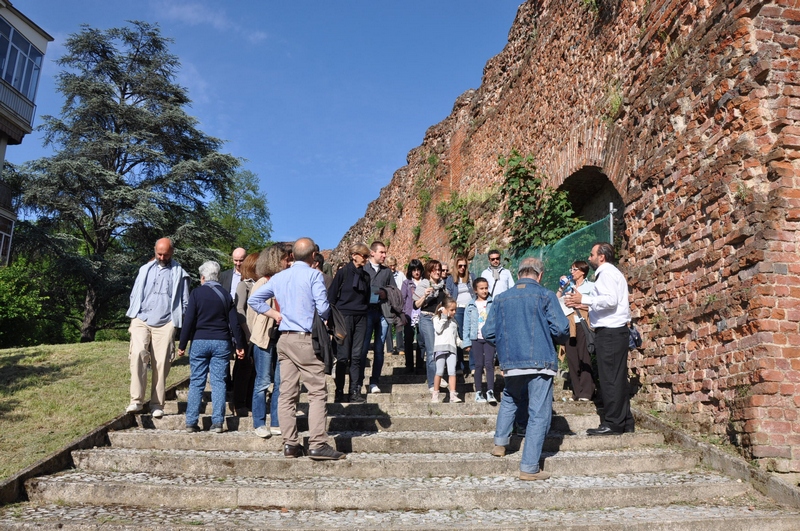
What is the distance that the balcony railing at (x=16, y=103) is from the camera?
70.0ft

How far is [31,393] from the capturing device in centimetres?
747

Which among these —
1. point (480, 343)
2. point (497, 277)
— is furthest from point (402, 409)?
point (497, 277)

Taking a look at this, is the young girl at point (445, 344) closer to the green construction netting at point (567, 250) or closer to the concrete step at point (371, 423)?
the concrete step at point (371, 423)

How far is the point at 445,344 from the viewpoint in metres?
7.62

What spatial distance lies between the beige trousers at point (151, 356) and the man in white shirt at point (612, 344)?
4.12 m

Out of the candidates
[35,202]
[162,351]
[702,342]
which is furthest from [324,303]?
[35,202]

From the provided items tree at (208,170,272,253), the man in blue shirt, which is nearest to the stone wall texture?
the man in blue shirt

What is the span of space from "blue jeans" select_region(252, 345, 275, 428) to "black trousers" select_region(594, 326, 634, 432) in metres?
3.12

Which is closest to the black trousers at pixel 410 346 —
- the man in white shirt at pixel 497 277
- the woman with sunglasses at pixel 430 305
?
the woman with sunglasses at pixel 430 305

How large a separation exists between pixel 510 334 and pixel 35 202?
66.9 ft

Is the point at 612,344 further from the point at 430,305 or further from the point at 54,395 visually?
the point at 54,395

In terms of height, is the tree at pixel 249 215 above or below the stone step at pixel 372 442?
above

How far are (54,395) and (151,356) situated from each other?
177 centimetres

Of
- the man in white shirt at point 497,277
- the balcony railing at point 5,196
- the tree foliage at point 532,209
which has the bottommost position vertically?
the man in white shirt at point 497,277
